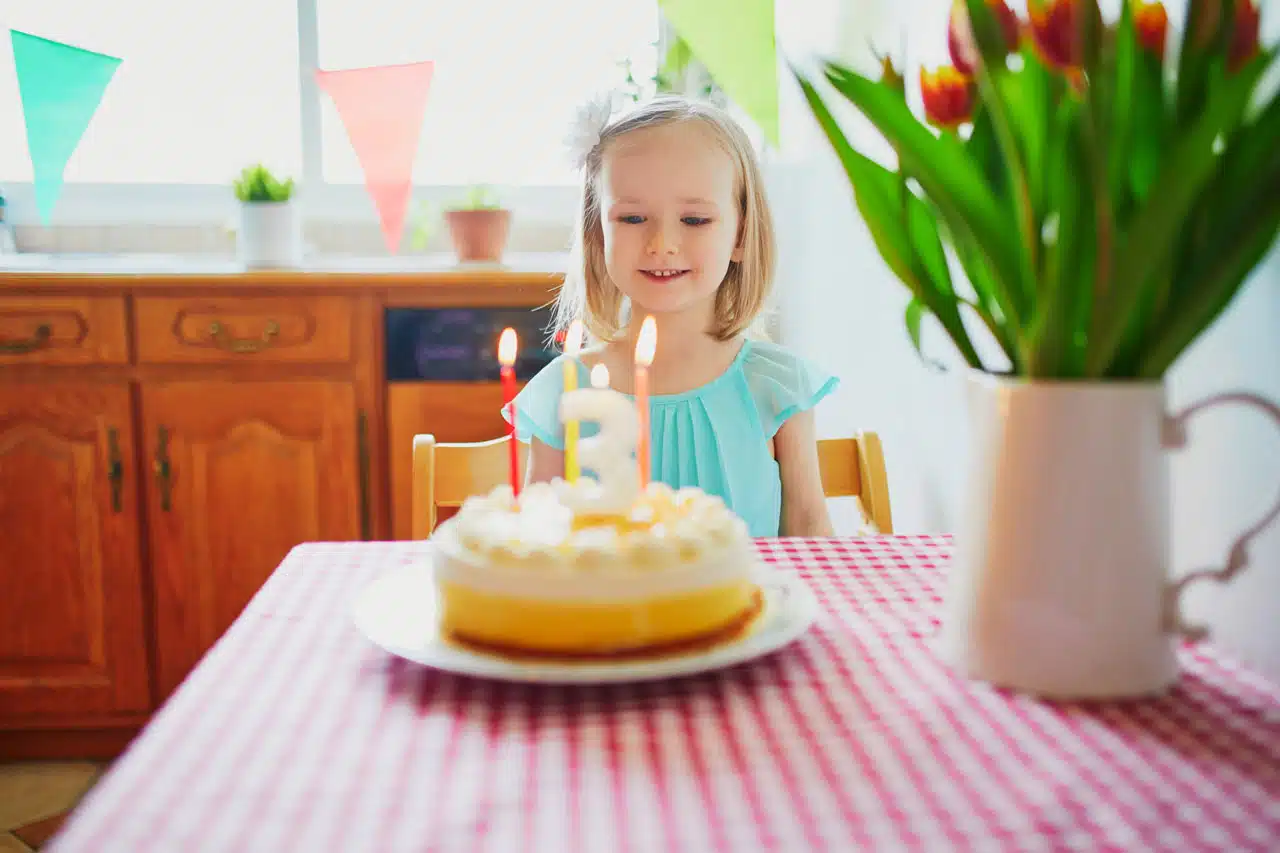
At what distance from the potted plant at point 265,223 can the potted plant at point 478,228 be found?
0.33 metres

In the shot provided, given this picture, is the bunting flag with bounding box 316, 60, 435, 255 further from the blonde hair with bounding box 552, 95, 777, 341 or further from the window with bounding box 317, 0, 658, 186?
the blonde hair with bounding box 552, 95, 777, 341

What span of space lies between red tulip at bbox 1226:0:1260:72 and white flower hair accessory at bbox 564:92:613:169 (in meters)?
0.92

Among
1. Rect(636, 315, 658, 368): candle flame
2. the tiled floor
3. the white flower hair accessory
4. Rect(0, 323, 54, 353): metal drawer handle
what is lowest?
the tiled floor

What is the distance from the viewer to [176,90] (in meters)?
2.77

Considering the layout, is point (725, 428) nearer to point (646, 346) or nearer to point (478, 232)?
point (646, 346)

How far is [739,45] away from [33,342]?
139 centimetres

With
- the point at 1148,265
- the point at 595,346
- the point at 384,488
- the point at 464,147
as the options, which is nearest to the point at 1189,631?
the point at 1148,265

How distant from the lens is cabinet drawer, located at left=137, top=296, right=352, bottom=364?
203 cm

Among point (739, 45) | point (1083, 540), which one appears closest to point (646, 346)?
point (1083, 540)

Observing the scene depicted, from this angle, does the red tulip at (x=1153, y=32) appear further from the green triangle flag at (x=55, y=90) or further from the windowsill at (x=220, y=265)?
the green triangle flag at (x=55, y=90)

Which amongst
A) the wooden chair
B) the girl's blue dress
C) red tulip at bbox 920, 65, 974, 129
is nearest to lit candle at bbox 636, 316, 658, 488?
red tulip at bbox 920, 65, 974, 129

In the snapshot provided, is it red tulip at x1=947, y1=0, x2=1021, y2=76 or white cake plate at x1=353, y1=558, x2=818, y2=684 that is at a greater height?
red tulip at x1=947, y1=0, x2=1021, y2=76

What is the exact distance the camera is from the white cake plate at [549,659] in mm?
563

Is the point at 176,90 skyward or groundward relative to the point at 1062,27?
skyward
